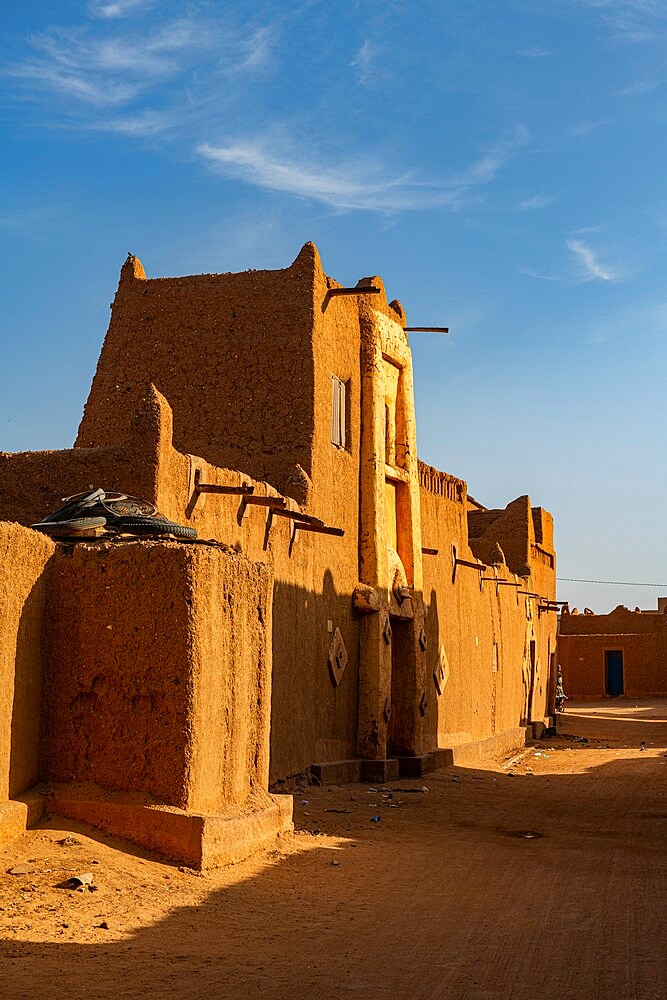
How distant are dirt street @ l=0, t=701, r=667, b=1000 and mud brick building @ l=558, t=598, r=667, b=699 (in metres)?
27.2

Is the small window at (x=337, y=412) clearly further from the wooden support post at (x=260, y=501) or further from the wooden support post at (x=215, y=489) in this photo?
the wooden support post at (x=215, y=489)

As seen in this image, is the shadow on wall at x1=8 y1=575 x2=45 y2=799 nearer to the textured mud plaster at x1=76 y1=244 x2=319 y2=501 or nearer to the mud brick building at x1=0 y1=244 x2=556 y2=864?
the mud brick building at x1=0 y1=244 x2=556 y2=864

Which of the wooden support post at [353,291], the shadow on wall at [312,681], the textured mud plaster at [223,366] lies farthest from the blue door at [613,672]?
the textured mud plaster at [223,366]

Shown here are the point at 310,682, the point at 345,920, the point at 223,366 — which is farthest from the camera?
the point at 223,366

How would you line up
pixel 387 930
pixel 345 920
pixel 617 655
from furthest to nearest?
pixel 617 655
pixel 345 920
pixel 387 930

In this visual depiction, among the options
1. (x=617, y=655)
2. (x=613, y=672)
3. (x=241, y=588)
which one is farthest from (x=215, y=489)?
(x=613, y=672)

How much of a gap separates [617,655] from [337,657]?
84.1 ft

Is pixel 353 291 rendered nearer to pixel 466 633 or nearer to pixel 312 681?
pixel 312 681

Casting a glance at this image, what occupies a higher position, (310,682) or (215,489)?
(215,489)

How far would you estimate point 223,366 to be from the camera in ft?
41.1

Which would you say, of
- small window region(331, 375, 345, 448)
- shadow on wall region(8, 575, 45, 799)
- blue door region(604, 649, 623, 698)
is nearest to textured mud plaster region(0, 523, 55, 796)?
shadow on wall region(8, 575, 45, 799)

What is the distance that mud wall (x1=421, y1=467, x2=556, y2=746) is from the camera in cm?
1716

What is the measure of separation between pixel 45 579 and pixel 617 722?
23.5 meters

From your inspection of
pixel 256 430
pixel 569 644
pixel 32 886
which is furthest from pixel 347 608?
pixel 569 644
